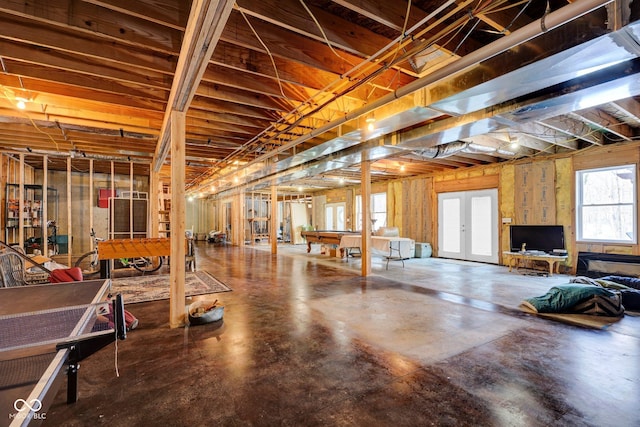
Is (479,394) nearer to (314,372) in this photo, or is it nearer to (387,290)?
(314,372)

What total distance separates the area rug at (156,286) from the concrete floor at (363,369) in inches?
18.8

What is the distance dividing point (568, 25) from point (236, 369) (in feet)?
11.8

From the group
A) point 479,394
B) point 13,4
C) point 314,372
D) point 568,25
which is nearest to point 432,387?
point 479,394

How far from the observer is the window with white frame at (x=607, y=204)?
573 cm

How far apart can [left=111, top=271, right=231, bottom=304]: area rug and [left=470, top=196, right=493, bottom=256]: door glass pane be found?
268 inches

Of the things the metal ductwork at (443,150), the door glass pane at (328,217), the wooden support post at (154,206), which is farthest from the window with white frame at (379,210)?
the wooden support post at (154,206)

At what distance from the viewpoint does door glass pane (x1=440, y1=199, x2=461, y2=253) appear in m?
8.85

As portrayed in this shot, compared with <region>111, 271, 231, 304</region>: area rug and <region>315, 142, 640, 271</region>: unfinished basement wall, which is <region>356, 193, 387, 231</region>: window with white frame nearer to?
<region>315, 142, 640, 271</region>: unfinished basement wall

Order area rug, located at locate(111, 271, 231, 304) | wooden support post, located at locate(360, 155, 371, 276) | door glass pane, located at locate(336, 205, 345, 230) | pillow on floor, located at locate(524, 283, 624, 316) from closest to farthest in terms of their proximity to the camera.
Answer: pillow on floor, located at locate(524, 283, 624, 316) → area rug, located at locate(111, 271, 231, 304) → wooden support post, located at locate(360, 155, 371, 276) → door glass pane, located at locate(336, 205, 345, 230)

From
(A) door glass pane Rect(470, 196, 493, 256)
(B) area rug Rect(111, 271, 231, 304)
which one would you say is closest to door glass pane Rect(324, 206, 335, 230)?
(A) door glass pane Rect(470, 196, 493, 256)

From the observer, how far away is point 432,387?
218 centimetres

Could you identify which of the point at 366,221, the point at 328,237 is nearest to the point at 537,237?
the point at 366,221

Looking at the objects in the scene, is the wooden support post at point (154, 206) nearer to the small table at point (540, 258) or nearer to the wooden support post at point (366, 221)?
the wooden support post at point (366, 221)

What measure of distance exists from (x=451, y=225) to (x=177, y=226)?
790cm
